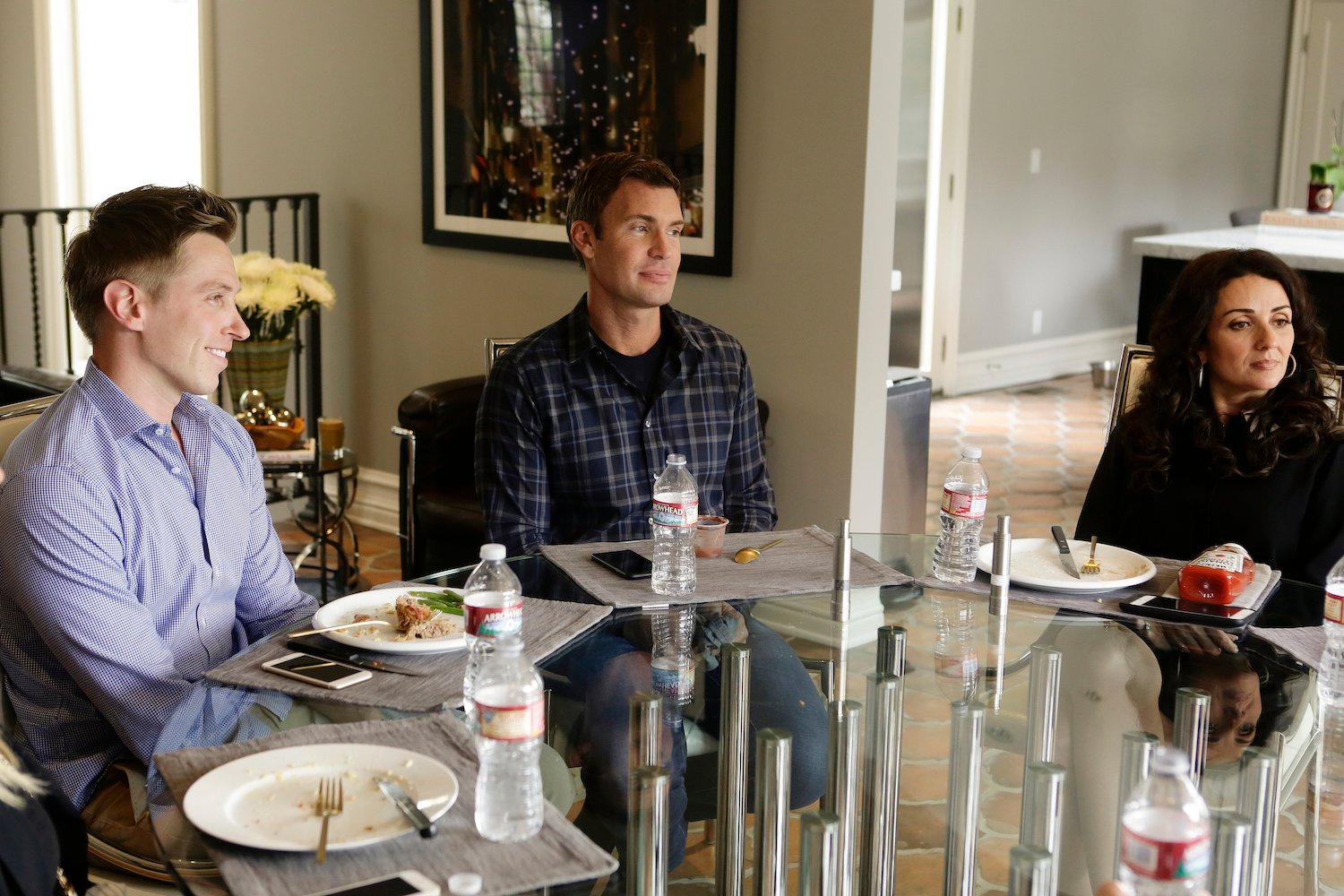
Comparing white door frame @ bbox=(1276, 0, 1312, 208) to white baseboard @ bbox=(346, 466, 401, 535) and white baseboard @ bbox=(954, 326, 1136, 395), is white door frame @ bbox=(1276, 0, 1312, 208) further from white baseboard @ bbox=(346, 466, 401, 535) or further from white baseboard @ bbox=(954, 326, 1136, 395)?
white baseboard @ bbox=(346, 466, 401, 535)

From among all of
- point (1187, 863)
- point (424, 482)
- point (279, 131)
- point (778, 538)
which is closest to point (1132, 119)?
point (279, 131)

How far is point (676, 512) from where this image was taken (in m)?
1.97

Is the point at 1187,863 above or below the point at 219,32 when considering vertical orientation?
below

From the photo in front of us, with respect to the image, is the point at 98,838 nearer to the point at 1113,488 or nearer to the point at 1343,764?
the point at 1343,764

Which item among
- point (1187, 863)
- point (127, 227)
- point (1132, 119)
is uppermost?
point (1132, 119)

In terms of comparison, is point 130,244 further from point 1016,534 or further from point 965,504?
point 1016,534

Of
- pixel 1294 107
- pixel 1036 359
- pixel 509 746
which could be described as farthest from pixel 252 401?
pixel 1294 107

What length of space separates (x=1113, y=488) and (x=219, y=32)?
4.07 metres

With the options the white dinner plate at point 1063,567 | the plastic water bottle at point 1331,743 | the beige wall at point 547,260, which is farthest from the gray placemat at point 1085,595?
the beige wall at point 547,260

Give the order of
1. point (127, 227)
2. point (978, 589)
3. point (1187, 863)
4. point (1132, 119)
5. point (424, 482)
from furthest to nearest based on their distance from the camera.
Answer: point (1132, 119) < point (424, 482) < point (978, 589) < point (127, 227) < point (1187, 863)

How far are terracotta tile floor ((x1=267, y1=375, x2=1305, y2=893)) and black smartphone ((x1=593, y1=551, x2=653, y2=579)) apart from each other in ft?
1.03

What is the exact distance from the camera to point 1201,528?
2459mm

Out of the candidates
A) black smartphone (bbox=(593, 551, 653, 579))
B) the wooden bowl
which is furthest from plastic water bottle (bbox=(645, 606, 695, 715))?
the wooden bowl

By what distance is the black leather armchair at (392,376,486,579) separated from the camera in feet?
12.3
